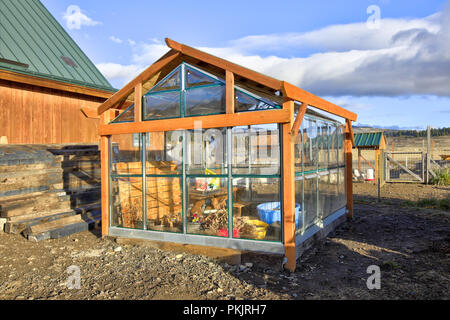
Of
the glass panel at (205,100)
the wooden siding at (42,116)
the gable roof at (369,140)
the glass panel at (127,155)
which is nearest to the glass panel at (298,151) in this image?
the glass panel at (205,100)

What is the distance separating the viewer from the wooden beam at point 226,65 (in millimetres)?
5570

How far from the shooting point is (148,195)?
23.1 feet

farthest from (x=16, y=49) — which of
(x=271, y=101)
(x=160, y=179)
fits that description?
(x=271, y=101)

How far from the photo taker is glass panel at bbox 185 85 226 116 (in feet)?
20.6

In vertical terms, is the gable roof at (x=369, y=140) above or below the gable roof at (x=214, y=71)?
below

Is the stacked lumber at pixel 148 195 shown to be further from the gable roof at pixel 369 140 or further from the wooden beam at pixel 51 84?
the gable roof at pixel 369 140

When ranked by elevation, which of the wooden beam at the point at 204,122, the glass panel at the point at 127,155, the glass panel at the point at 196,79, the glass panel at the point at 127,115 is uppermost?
the glass panel at the point at 196,79

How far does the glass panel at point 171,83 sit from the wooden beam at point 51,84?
6085 millimetres

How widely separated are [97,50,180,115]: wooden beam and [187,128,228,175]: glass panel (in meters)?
1.53

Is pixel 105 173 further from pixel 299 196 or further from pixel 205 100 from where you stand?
pixel 299 196

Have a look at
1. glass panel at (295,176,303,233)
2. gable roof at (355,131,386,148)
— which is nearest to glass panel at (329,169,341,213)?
glass panel at (295,176,303,233)

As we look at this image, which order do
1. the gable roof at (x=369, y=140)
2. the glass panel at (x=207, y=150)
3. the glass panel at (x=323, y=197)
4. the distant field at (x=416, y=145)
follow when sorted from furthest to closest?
the distant field at (x=416, y=145)
the gable roof at (x=369, y=140)
the glass panel at (x=323, y=197)
the glass panel at (x=207, y=150)

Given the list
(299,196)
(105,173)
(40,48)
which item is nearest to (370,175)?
(299,196)
